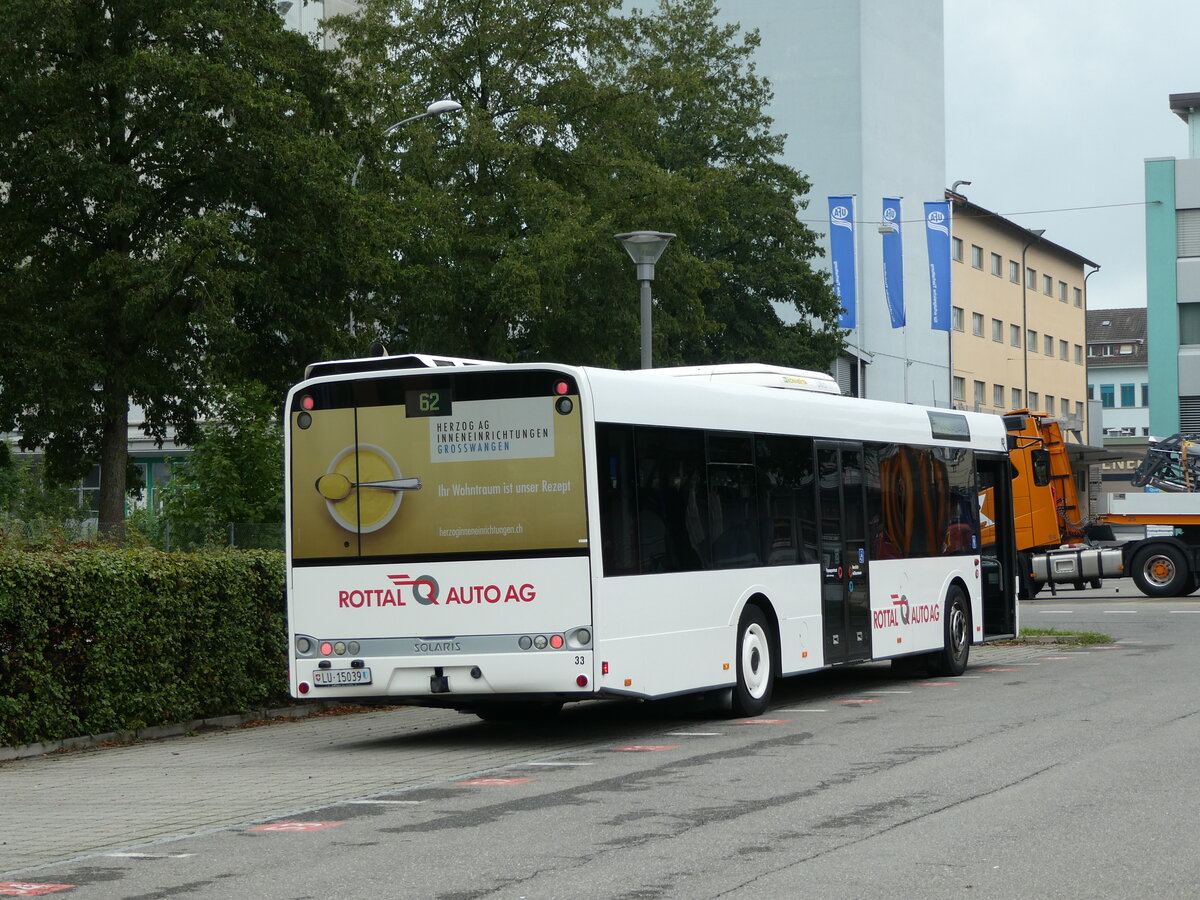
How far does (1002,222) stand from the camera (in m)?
76.3

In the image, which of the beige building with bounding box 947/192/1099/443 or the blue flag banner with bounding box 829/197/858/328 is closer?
the blue flag banner with bounding box 829/197/858/328

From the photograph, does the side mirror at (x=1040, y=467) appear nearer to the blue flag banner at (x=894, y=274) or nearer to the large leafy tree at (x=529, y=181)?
the large leafy tree at (x=529, y=181)

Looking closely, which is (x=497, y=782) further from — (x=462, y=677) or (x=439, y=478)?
(x=439, y=478)

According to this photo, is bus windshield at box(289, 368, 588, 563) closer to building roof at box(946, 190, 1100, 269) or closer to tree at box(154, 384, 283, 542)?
tree at box(154, 384, 283, 542)

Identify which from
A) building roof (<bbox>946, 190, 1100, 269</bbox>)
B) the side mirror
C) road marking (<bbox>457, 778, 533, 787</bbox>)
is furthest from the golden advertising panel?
building roof (<bbox>946, 190, 1100, 269</bbox>)

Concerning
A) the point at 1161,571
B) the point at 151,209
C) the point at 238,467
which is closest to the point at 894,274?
the point at 1161,571

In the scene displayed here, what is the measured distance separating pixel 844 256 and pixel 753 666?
32253 mm

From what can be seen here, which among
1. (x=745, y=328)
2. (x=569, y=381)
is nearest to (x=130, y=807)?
(x=569, y=381)

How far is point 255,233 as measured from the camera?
2700 cm

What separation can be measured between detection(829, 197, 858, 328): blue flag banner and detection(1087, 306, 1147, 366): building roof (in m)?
81.9

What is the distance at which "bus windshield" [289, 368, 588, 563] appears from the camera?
12.7m

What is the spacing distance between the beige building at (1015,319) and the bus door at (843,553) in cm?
5307

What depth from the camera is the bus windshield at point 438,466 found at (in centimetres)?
1271

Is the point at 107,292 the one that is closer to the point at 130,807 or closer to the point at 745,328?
the point at 130,807
